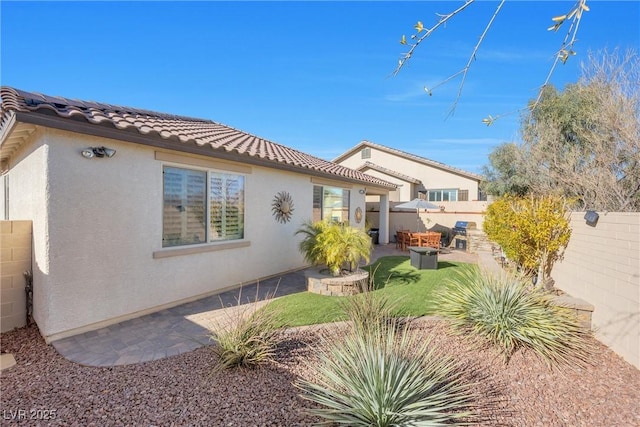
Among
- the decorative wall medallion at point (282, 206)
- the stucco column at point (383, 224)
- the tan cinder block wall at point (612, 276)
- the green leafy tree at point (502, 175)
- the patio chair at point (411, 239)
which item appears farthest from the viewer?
the stucco column at point (383, 224)

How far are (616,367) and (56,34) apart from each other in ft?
47.3

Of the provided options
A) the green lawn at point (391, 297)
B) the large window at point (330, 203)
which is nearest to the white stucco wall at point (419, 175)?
the large window at point (330, 203)

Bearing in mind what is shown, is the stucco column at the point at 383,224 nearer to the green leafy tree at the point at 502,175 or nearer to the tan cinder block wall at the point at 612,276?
the green leafy tree at the point at 502,175

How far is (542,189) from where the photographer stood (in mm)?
14664

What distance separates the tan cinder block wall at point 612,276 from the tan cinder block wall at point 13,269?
440 inches

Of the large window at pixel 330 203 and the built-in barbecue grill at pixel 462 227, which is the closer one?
the large window at pixel 330 203

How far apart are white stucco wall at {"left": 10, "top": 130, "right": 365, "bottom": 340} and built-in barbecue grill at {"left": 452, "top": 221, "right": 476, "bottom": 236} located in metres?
16.6

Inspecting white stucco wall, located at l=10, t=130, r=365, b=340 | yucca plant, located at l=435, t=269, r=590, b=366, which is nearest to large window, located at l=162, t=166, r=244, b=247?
white stucco wall, located at l=10, t=130, r=365, b=340

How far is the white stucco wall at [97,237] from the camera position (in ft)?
17.6

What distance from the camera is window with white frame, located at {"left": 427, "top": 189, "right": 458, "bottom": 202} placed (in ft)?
84.9

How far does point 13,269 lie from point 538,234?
39.2ft

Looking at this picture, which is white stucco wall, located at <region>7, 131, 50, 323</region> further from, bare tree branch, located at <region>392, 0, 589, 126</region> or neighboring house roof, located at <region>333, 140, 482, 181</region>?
neighboring house roof, located at <region>333, 140, 482, 181</region>

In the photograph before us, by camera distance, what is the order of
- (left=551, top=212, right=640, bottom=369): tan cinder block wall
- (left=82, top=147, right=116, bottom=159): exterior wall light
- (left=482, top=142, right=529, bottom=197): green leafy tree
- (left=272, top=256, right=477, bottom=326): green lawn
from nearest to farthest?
(left=551, top=212, right=640, bottom=369): tan cinder block wall
(left=82, top=147, right=116, bottom=159): exterior wall light
(left=272, top=256, right=477, bottom=326): green lawn
(left=482, top=142, right=529, bottom=197): green leafy tree

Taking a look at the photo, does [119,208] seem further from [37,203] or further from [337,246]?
[337,246]
